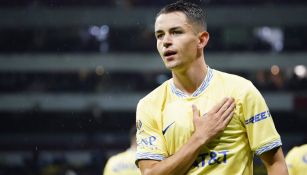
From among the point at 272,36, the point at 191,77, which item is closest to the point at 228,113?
the point at 191,77

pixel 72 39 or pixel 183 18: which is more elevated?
pixel 72 39

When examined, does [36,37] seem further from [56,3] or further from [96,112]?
[96,112]

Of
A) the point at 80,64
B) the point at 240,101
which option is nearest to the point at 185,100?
the point at 240,101

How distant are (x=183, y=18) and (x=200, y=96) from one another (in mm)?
300

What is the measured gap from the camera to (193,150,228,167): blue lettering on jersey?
247 cm

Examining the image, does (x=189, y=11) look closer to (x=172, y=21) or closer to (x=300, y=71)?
(x=172, y=21)

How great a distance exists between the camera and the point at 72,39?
936 centimetres

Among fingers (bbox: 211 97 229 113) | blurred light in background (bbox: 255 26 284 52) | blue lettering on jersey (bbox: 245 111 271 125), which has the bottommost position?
blue lettering on jersey (bbox: 245 111 271 125)

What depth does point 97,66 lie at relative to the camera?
30.4 ft

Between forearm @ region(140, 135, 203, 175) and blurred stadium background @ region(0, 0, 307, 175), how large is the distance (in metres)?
5.99

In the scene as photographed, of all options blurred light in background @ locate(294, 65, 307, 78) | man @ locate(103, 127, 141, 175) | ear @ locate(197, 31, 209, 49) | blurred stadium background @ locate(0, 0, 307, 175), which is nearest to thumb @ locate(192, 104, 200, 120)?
ear @ locate(197, 31, 209, 49)

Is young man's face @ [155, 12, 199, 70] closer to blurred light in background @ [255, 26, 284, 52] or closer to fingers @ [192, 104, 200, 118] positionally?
fingers @ [192, 104, 200, 118]

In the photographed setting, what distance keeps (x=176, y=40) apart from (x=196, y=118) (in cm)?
30

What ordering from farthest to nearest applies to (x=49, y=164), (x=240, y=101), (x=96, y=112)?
(x=96, y=112)
(x=49, y=164)
(x=240, y=101)
